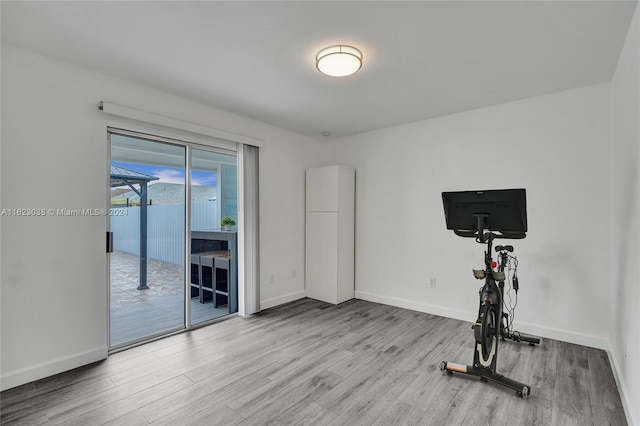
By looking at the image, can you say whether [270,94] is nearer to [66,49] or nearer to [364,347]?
[66,49]

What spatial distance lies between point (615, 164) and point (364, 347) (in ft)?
9.26

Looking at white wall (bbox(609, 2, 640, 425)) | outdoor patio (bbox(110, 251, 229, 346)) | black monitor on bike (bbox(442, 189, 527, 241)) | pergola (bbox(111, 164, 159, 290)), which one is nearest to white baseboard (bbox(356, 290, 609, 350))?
white wall (bbox(609, 2, 640, 425))

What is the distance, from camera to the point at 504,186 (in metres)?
3.46

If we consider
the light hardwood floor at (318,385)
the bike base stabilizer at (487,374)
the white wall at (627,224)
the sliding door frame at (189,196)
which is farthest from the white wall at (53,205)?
the white wall at (627,224)

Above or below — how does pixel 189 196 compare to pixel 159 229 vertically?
above

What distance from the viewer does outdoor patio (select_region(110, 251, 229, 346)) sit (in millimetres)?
3023

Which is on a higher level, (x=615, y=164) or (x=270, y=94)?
(x=270, y=94)

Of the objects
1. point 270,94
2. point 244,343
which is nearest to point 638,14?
point 270,94

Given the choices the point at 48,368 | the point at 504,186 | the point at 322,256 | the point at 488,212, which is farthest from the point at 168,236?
the point at 504,186

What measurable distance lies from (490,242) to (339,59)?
187 centimetres

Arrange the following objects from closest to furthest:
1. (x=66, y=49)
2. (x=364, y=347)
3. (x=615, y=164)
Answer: (x=66, y=49), (x=615, y=164), (x=364, y=347)

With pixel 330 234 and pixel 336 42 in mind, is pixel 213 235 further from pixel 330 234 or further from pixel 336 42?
pixel 336 42

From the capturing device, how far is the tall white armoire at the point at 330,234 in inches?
175

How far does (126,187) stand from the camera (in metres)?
3.07
